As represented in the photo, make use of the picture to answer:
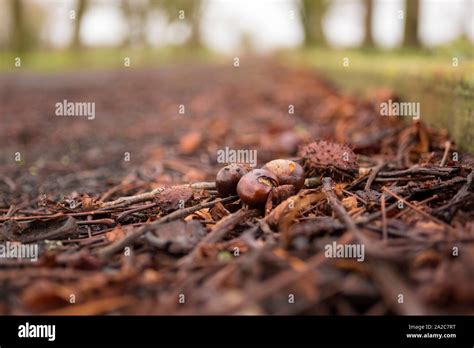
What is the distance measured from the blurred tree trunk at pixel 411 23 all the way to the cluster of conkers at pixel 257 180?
7525 millimetres

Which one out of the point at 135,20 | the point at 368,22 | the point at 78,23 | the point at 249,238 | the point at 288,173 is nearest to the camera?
the point at 249,238

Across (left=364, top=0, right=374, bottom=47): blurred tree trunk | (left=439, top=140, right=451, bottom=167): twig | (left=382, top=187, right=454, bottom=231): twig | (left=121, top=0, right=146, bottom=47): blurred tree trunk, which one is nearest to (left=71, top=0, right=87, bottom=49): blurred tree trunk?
(left=121, top=0, right=146, bottom=47): blurred tree trunk

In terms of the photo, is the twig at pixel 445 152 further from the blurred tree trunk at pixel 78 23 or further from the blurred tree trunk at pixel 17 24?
the blurred tree trunk at pixel 78 23

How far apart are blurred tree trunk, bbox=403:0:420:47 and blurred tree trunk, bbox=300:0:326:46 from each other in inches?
450

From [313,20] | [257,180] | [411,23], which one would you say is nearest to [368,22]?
[411,23]

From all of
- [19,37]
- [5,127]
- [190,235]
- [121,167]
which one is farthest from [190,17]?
[190,235]

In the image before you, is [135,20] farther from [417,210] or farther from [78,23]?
[417,210]

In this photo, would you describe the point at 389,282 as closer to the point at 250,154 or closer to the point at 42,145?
the point at 250,154

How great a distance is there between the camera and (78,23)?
22.9m

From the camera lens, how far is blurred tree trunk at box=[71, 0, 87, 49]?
2264 centimetres

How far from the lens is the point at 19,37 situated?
20734mm

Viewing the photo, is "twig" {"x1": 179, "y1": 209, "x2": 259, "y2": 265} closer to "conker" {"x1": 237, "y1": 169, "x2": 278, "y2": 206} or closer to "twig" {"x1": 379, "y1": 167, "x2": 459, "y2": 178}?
"conker" {"x1": 237, "y1": 169, "x2": 278, "y2": 206}

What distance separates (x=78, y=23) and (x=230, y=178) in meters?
22.5
